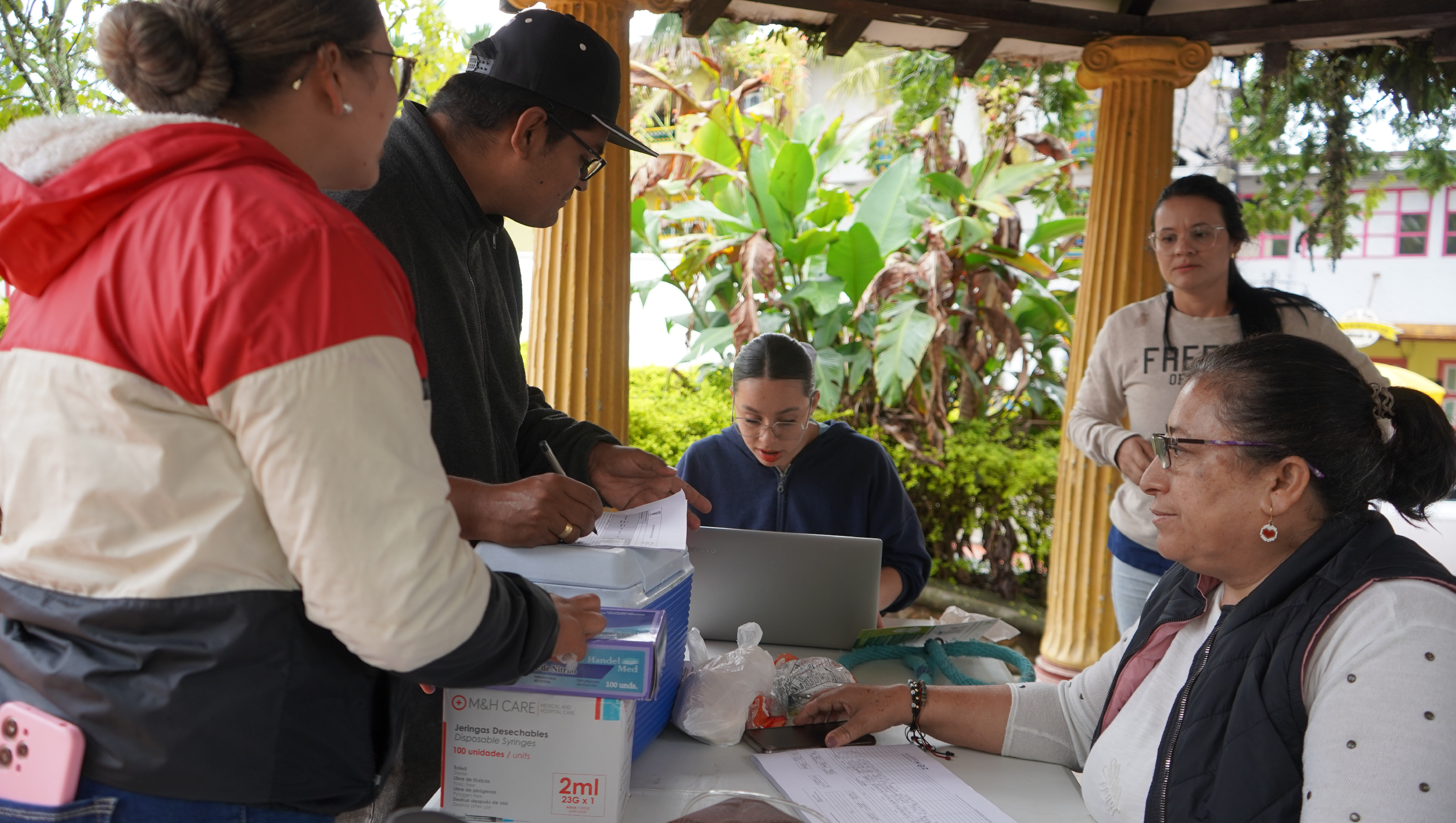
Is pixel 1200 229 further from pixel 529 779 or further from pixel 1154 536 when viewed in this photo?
pixel 529 779

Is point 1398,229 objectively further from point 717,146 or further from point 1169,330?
point 1169,330

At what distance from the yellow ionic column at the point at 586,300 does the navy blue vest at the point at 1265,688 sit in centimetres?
257

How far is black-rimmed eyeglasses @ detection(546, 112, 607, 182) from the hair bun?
0.69 meters

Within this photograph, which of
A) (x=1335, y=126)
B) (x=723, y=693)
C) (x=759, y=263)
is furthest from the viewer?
(x=759, y=263)

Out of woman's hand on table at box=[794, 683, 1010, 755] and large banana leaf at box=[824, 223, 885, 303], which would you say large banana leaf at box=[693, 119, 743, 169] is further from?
woman's hand on table at box=[794, 683, 1010, 755]

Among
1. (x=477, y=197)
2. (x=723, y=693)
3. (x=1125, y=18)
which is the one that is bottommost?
(x=723, y=693)

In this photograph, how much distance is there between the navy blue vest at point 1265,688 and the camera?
133 centimetres

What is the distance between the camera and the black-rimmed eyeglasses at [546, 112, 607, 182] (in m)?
1.68

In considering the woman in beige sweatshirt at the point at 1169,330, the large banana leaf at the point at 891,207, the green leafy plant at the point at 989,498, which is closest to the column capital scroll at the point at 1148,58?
the woman in beige sweatshirt at the point at 1169,330

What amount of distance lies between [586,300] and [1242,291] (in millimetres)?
2212

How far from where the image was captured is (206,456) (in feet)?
3.03

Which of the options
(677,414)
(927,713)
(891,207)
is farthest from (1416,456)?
(677,414)

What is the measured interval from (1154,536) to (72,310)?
2778 mm

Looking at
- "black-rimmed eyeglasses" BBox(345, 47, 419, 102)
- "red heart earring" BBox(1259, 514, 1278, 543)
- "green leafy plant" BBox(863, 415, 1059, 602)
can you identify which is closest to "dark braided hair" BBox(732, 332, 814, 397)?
"red heart earring" BBox(1259, 514, 1278, 543)
